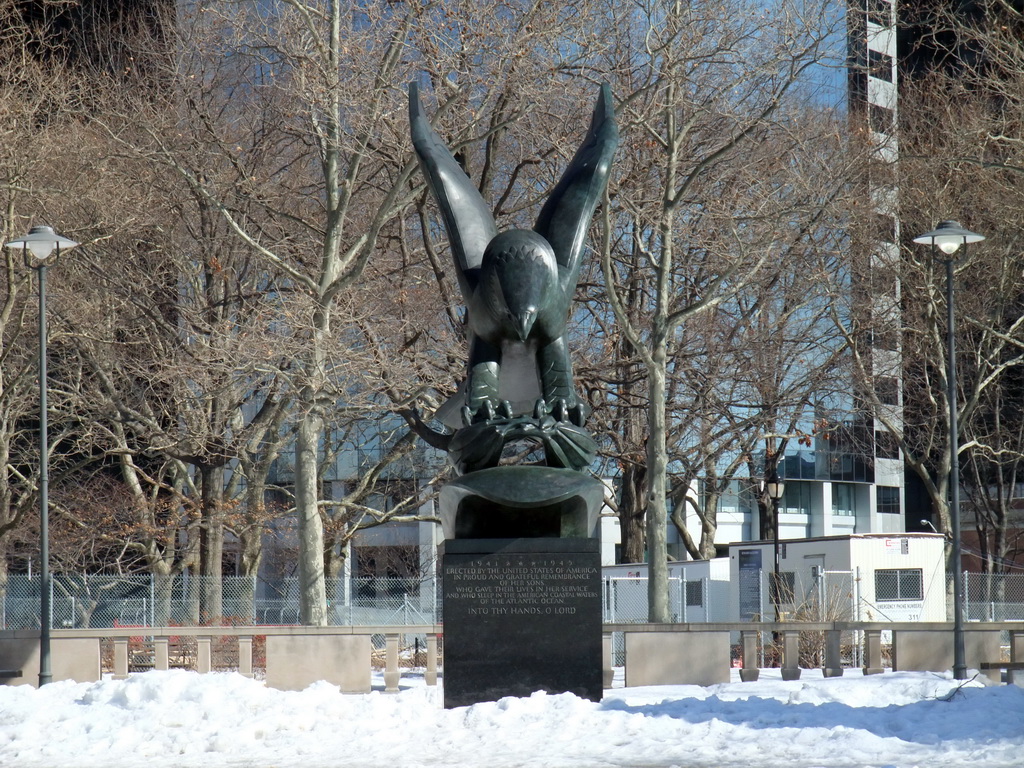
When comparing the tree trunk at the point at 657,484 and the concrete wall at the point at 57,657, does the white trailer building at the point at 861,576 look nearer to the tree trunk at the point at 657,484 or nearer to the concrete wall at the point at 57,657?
the tree trunk at the point at 657,484

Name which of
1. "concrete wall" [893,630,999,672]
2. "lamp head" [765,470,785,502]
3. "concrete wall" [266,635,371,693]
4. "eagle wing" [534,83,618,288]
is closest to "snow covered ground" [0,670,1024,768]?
"concrete wall" [266,635,371,693]

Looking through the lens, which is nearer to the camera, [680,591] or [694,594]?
[680,591]

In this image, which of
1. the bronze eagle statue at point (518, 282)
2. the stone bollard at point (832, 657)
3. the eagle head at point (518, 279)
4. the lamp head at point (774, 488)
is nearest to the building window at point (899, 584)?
the lamp head at point (774, 488)

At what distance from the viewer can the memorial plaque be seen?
12250 millimetres

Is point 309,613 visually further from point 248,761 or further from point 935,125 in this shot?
point 935,125

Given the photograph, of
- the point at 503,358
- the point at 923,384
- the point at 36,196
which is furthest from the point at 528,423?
the point at 923,384

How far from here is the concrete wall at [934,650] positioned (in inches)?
690

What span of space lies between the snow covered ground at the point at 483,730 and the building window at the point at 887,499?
5108 cm

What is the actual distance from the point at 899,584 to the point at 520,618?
1794cm

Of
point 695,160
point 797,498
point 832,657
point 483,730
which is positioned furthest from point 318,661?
point 797,498

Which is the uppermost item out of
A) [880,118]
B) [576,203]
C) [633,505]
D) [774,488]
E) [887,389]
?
[880,118]

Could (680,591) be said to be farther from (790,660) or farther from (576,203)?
(576,203)

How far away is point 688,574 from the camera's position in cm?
3152

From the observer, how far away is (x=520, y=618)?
1230 cm
